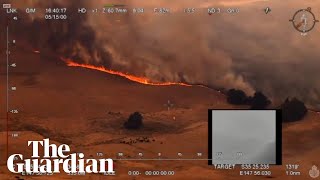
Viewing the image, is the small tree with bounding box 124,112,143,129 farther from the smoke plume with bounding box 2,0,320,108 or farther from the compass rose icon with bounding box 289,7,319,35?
the compass rose icon with bounding box 289,7,319,35

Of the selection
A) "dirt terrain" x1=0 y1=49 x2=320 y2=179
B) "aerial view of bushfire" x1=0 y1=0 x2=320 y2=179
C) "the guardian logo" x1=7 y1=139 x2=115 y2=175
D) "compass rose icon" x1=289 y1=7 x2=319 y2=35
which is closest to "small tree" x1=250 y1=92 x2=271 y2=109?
"aerial view of bushfire" x1=0 y1=0 x2=320 y2=179

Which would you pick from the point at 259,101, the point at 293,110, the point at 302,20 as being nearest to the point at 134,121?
the point at 259,101

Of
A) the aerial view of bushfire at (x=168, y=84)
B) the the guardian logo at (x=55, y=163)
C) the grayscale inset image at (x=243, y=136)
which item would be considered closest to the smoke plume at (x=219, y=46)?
the aerial view of bushfire at (x=168, y=84)

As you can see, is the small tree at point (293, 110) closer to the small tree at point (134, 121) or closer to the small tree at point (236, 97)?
the small tree at point (236, 97)

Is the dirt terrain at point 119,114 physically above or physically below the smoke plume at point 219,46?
below

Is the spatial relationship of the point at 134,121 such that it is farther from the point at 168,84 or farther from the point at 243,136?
the point at 243,136

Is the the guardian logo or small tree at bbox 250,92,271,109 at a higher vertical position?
small tree at bbox 250,92,271,109

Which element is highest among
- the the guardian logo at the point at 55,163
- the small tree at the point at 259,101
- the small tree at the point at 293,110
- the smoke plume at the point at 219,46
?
the smoke plume at the point at 219,46
